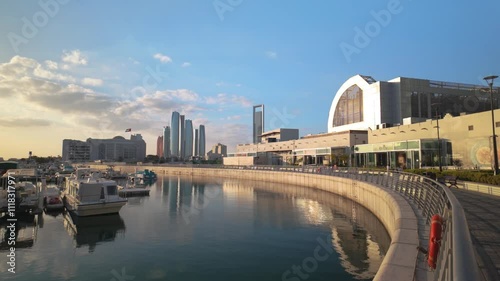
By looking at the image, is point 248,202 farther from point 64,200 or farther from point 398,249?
point 398,249

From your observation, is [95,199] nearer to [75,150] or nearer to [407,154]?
[407,154]

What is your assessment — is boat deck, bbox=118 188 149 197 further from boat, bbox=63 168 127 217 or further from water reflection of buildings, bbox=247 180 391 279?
water reflection of buildings, bbox=247 180 391 279

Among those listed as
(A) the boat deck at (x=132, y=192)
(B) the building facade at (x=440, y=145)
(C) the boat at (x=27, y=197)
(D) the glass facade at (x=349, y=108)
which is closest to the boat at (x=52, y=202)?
(C) the boat at (x=27, y=197)

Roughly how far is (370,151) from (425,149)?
14.2 meters

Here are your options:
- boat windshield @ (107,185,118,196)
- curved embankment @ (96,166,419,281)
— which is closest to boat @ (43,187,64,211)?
boat windshield @ (107,185,118,196)

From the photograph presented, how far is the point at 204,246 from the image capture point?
17.9 meters

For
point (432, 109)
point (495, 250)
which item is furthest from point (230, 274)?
point (432, 109)

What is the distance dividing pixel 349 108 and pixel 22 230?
92.3 m

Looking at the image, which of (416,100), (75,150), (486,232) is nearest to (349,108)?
(416,100)

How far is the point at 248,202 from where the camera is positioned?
3597 centimetres

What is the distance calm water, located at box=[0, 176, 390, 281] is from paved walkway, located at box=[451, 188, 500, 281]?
4516mm

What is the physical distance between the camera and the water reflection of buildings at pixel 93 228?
20634mm

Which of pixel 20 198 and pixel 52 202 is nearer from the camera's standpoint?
pixel 20 198

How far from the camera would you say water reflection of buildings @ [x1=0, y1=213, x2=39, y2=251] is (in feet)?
63.5
